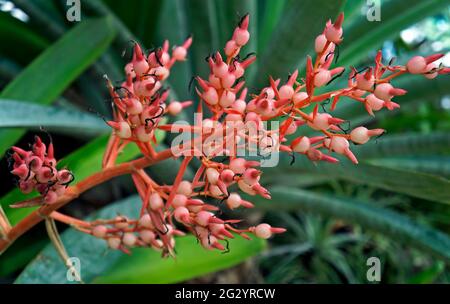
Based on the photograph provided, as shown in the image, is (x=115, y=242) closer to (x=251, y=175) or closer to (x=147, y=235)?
(x=147, y=235)

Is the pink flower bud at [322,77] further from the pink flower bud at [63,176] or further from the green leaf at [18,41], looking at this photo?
the green leaf at [18,41]

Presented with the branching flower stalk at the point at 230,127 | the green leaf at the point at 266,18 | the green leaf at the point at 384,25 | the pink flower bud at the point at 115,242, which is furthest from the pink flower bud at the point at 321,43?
the green leaf at the point at 266,18

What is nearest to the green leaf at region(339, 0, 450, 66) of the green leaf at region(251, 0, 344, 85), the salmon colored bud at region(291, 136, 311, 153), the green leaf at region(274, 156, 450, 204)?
the green leaf at region(251, 0, 344, 85)

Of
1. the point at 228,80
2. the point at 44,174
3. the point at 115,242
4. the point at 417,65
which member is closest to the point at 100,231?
the point at 115,242

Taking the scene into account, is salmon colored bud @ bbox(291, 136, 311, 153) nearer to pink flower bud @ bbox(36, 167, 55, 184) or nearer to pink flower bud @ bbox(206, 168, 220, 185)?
pink flower bud @ bbox(206, 168, 220, 185)

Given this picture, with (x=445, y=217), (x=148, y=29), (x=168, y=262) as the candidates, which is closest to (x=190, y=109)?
(x=148, y=29)
